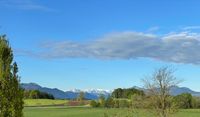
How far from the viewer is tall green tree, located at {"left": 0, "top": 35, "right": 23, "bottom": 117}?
1700 centimetres

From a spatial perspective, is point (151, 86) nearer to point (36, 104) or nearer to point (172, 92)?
point (172, 92)

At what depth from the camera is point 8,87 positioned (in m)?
17.4

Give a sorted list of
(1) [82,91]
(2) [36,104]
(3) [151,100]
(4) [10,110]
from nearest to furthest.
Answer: (4) [10,110] → (3) [151,100] → (2) [36,104] → (1) [82,91]

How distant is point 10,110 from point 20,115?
1.54 feet

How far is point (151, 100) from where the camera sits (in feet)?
128

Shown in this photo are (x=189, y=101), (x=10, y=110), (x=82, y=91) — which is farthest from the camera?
(x=82, y=91)

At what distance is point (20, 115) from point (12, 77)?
5.59ft

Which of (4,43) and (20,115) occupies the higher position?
(4,43)

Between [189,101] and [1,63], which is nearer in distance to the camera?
[1,63]

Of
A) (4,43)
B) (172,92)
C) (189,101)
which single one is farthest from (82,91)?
(4,43)

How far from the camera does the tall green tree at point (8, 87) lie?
55.8ft

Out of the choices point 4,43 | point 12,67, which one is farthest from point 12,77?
point 4,43

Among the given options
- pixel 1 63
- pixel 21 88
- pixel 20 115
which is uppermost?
pixel 1 63

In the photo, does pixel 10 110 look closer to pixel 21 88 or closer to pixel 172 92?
pixel 21 88
